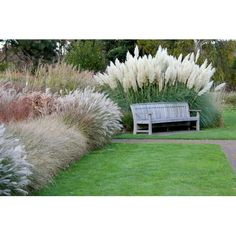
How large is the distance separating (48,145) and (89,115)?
7.12ft

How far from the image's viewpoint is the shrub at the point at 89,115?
8.43 m

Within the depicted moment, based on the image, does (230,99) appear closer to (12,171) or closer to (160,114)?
(160,114)

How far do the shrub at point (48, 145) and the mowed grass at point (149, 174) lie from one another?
0.13 metres

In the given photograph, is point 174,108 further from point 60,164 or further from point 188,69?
point 60,164

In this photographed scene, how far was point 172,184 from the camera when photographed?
5.83 m

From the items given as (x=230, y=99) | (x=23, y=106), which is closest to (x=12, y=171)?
(x=23, y=106)

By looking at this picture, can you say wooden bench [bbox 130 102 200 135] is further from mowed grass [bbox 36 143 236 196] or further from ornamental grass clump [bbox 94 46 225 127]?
mowed grass [bbox 36 143 236 196]

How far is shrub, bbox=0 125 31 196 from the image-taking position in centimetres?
477

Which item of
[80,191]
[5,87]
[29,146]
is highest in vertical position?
[5,87]

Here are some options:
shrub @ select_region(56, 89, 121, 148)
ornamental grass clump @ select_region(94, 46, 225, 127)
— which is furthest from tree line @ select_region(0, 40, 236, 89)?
shrub @ select_region(56, 89, 121, 148)

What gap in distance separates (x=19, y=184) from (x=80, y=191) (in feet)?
2.98

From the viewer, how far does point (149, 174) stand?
6.45 metres

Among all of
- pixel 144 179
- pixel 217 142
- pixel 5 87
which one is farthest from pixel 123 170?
pixel 5 87

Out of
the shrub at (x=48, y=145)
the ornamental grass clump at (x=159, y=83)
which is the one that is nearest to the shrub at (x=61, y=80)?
the ornamental grass clump at (x=159, y=83)
